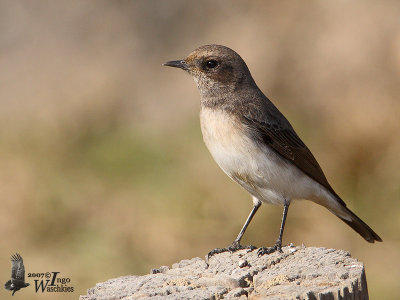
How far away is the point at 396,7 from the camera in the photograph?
11.9m

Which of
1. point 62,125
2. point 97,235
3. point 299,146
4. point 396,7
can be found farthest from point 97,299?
point 396,7

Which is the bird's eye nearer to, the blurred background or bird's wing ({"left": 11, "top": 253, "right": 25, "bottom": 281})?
bird's wing ({"left": 11, "top": 253, "right": 25, "bottom": 281})

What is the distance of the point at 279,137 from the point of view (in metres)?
7.23

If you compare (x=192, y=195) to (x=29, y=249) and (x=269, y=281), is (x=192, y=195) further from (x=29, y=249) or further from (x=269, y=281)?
(x=269, y=281)

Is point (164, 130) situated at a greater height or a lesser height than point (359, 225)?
greater

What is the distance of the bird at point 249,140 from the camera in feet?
22.6

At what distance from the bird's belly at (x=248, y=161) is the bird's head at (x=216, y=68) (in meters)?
0.29

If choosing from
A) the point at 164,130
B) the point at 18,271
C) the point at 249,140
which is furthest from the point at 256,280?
the point at 164,130

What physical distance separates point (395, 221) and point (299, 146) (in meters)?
3.13

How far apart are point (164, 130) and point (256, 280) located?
6760 mm

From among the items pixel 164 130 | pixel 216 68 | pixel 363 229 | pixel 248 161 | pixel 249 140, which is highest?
pixel 164 130

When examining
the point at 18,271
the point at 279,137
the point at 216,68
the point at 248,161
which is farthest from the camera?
the point at 18,271

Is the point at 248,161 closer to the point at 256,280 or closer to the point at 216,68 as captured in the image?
the point at 216,68

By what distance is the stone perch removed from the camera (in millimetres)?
4867
